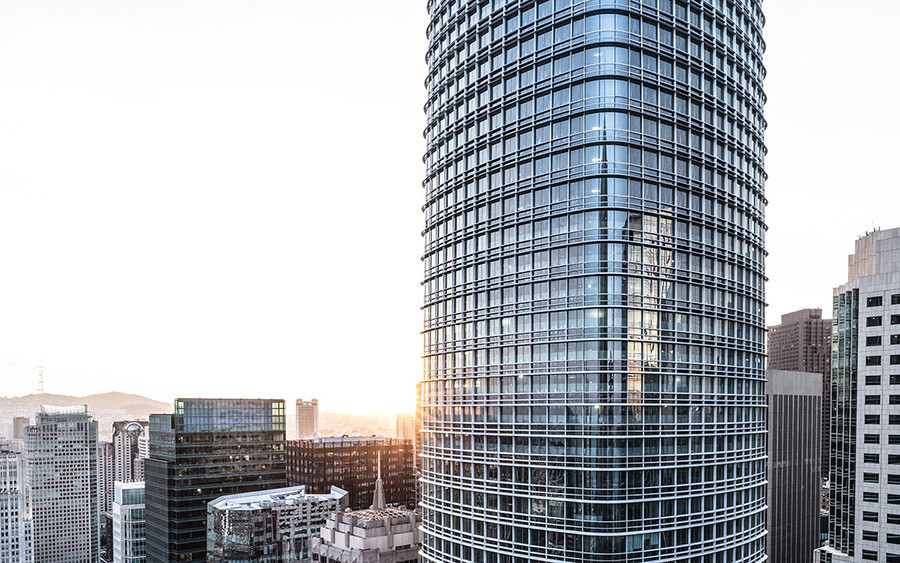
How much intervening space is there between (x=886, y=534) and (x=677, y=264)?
61324 millimetres

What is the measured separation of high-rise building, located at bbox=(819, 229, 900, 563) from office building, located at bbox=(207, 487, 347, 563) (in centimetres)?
11013

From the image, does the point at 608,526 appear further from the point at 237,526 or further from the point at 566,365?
the point at 237,526

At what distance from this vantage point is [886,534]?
347 feet

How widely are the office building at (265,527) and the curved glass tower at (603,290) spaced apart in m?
74.2

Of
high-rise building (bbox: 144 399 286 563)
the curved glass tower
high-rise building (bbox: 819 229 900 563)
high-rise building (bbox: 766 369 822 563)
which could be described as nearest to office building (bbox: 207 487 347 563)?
high-rise building (bbox: 144 399 286 563)

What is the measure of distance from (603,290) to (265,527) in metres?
113

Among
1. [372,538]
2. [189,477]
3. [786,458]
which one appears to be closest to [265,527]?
[372,538]

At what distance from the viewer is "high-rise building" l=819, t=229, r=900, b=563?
106438mm

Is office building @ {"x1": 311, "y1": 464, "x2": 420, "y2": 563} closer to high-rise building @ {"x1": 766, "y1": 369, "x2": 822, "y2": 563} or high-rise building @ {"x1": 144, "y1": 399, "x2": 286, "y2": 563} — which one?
high-rise building @ {"x1": 144, "y1": 399, "x2": 286, "y2": 563}

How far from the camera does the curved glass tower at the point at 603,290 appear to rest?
259 feet

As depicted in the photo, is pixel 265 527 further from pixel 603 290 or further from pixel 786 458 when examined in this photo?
pixel 786 458

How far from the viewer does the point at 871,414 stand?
10988cm

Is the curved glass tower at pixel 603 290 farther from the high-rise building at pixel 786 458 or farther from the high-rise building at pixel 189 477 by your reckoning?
the high-rise building at pixel 189 477

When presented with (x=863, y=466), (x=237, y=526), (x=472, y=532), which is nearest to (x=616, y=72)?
(x=472, y=532)
